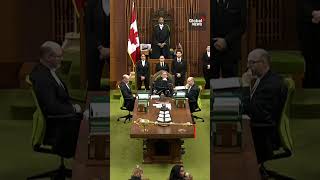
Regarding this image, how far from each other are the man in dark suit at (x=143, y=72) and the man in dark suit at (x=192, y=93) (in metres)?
0.21

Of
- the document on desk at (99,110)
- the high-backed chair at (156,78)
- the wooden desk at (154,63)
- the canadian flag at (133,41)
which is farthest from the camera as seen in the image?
the wooden desk at (154,63)

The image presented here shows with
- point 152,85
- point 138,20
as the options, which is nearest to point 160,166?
point 152,85

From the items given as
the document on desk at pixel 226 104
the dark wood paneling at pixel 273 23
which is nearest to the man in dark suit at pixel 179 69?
the document on desk at pixel 226 104

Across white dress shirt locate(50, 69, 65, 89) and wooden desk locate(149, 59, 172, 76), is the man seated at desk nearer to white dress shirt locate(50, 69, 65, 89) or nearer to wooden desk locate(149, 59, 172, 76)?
wooden desk locate(149, 59, 172, 76)

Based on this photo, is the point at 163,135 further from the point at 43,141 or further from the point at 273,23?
the point at 273,23

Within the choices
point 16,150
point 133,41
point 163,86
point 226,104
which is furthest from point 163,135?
point 16,150

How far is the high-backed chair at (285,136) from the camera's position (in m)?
3.64

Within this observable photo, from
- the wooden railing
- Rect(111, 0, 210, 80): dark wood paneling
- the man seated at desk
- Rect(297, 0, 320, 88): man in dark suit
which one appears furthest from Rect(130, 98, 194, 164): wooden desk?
Rect(297, 0, 320, 88): man in dark suit

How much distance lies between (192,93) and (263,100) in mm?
405

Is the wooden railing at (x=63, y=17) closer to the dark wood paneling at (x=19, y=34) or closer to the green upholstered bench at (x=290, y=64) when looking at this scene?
the dark wood paneling at (x=19, y=34)

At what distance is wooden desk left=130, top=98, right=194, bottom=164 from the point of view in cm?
436

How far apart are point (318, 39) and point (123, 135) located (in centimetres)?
99

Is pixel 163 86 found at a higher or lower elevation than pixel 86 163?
higher

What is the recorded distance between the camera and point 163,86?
446cm
